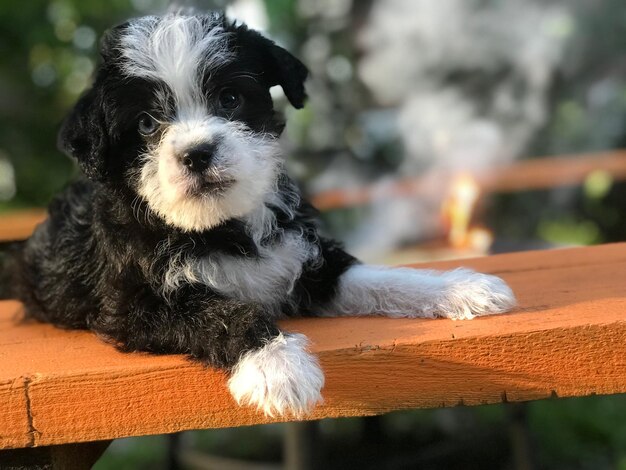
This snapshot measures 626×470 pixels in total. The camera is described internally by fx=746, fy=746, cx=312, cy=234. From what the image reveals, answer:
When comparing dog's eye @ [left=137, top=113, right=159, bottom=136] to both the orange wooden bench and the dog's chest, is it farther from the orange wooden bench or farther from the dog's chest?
the orange wooden bench

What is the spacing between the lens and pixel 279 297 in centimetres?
262

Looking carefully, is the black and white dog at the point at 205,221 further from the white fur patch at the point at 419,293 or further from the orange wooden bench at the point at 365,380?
the orange wooden bench at the point at 365,380

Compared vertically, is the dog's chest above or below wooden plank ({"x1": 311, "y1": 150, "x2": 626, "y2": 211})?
below

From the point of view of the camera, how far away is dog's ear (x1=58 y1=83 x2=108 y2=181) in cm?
241

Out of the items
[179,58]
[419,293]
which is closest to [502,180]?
[419,293]

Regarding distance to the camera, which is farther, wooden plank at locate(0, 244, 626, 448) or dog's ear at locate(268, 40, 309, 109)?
dog's ear at locate(268, 40, 309, 109)

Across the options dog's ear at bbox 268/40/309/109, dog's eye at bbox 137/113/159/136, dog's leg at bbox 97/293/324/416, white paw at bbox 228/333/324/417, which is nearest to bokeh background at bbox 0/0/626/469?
dog's ear at bbox 268/40/309/109

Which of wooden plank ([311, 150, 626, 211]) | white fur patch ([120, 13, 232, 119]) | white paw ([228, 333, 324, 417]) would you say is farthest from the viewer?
wooden plank ([311, 150, 626, 211])

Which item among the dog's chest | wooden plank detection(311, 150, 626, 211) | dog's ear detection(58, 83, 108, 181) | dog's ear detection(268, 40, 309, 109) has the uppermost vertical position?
wooden plank detection(311, 150, 626, 211)

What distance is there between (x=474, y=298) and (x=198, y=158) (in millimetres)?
1004

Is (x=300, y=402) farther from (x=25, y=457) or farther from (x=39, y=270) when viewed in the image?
(x=39, y=270)

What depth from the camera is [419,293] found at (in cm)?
261

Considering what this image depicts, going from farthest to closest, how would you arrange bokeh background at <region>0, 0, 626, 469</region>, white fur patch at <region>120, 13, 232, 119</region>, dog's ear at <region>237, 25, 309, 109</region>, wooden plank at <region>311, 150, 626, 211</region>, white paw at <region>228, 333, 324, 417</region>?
bokeh background at <region>0, 0, 626, 469</region>, wooden plank at <region>311, 150, 626, 211</region>, dog's ear at <region>237, 25, 309, 109</region>, white fur patch at <region>120, 13, 232, 119</region>, white paw at <region>228, 333, 324, 417</region>

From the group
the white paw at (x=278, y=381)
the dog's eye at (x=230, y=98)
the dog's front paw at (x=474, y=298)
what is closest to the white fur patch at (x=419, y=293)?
the dog's front paw at (x=474, y=298)
